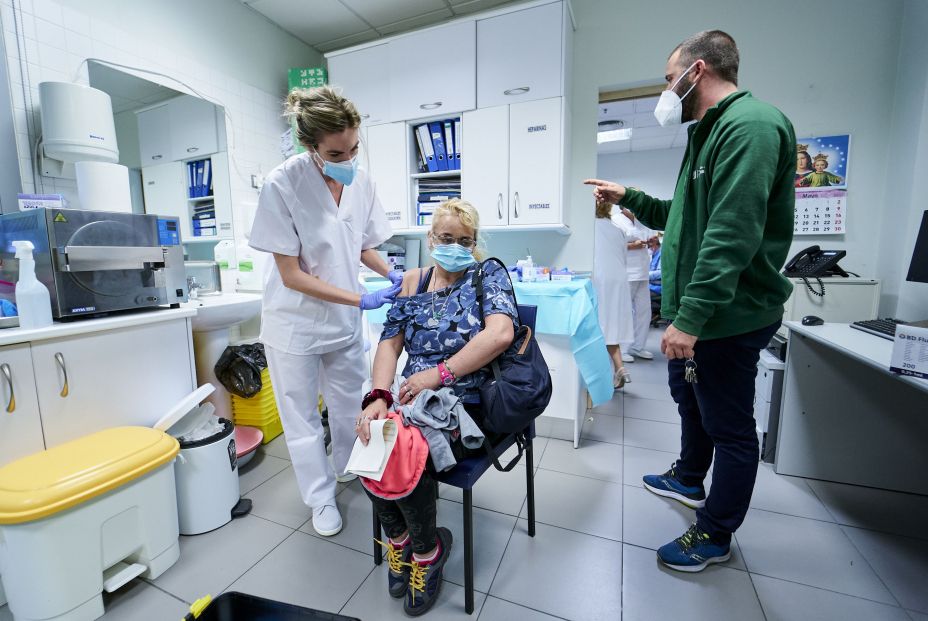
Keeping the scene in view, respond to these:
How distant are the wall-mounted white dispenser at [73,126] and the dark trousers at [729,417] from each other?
102 inches

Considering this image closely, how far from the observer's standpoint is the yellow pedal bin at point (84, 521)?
1.07 metres

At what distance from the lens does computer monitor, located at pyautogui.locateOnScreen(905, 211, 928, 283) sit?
1691 millimetres

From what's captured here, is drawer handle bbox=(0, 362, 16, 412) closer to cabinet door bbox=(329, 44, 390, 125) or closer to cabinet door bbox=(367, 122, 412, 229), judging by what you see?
cabinet door bbox=(367, 122, 412, 229)

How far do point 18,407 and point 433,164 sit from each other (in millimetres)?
2366

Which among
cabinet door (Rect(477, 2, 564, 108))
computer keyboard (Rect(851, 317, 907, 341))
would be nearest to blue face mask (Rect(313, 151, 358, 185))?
cabinet door (Rect(477, 2, 564, 108))

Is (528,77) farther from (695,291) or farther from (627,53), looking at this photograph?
(695,291)

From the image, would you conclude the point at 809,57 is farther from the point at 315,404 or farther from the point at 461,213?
the point at 315,404

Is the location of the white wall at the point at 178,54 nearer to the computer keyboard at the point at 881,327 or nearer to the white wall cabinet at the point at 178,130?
the white wall cabinet at the point at 178,130

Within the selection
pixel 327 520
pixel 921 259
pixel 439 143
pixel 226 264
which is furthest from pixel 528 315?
pixel 226 264

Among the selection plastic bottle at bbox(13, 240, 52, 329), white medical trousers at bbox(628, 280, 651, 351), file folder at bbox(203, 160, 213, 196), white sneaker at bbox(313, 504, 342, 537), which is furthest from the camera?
white medical trousers at bbox(628, 280, 651, 351)

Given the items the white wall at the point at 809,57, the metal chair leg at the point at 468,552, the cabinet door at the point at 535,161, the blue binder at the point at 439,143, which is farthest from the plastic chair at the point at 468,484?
the white wall at the point at 809,57

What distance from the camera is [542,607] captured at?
3.99ft

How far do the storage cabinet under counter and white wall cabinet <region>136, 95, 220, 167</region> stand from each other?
1.13 metres

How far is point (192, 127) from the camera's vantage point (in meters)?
2.47
